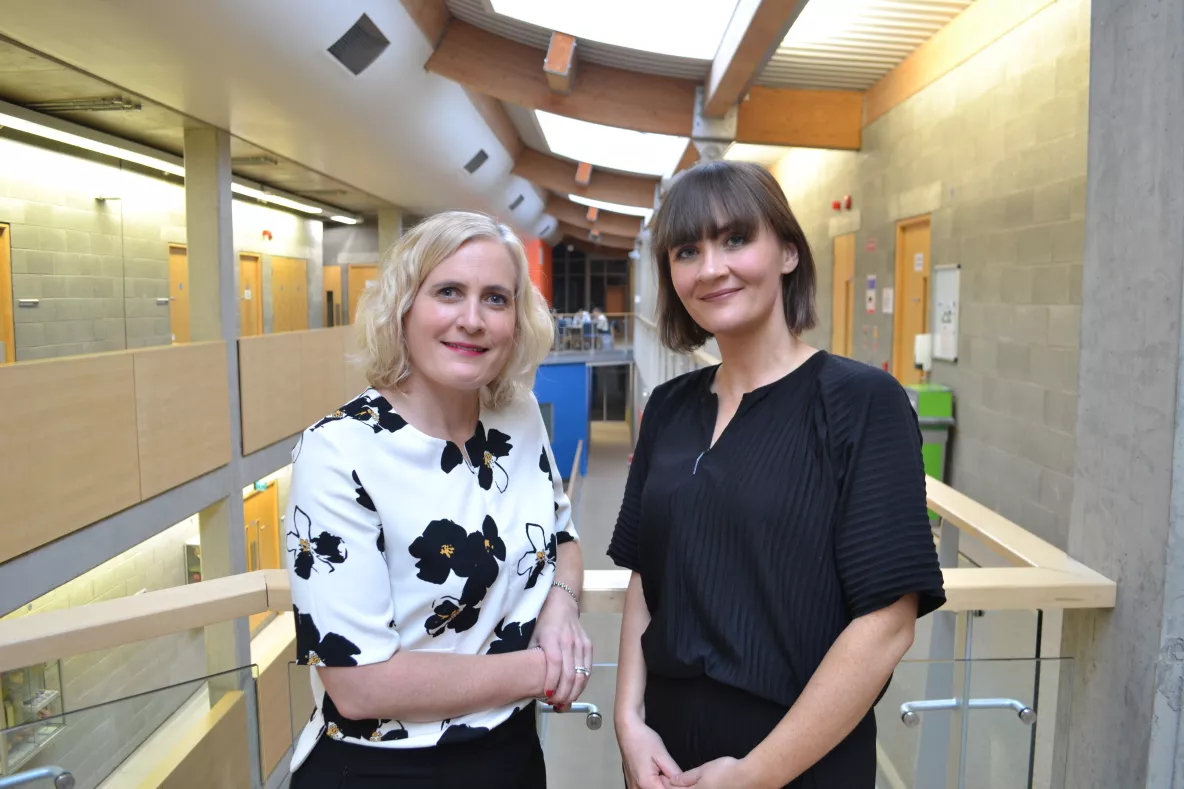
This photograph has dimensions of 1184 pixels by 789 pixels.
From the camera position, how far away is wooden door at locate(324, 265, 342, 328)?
580 inches

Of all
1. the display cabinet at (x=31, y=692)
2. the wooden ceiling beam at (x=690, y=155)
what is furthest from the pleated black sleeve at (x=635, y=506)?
the wooden ceiling beam at (x=690, y=155)

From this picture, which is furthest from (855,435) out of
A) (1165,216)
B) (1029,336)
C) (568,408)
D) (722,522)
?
(568,408)

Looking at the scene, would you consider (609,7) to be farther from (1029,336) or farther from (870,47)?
(1029,336)

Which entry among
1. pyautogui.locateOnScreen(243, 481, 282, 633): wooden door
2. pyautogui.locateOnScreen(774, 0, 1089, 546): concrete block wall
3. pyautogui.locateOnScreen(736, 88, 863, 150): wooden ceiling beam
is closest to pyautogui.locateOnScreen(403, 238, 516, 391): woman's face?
pyautogui.locateOnScreen(774, 0, 1089, 546): concrete block wall

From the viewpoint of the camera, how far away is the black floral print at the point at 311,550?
1.16 m

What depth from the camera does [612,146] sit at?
36.3 feet

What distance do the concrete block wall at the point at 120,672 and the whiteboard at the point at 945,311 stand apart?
18.2 feet

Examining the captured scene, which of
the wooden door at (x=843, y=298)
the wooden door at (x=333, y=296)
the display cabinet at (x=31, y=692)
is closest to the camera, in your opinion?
the display cabinet at (x=31, y=692)

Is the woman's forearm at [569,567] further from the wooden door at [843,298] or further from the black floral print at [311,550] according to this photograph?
the wooden door at [843,298]

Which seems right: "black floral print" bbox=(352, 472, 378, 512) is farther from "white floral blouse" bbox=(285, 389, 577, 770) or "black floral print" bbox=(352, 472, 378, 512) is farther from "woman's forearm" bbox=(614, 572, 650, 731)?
"woman's forearm" bbox=(614, 572, 650, 731)

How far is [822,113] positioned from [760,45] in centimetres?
311

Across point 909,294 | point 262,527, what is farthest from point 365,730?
point 262,527

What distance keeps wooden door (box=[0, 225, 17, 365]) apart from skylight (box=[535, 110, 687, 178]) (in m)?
5.37

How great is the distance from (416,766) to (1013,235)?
542cm
